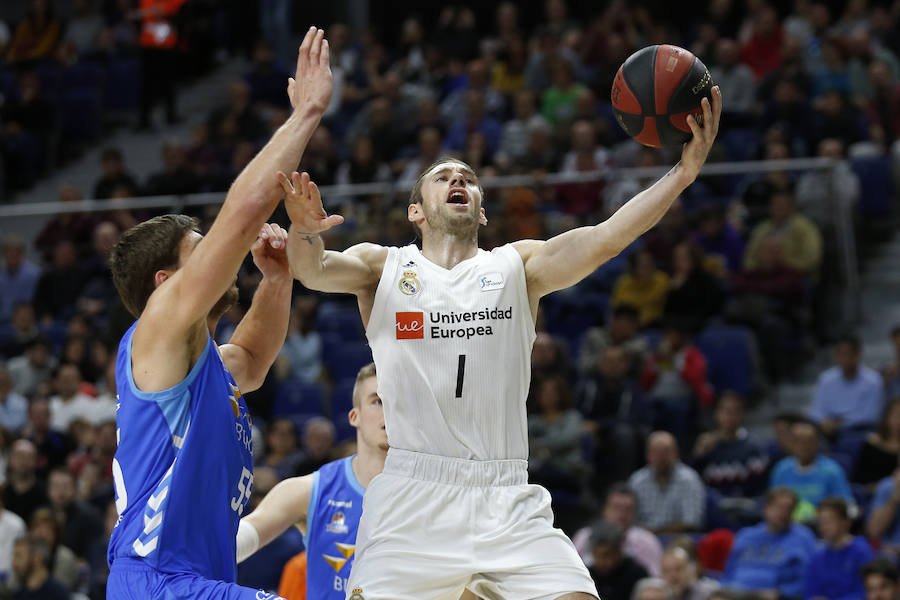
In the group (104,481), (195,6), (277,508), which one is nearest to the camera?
(277,508)

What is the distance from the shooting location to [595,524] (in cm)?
954

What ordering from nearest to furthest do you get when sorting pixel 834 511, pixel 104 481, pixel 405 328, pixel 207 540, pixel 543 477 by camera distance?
pixel 207 540 < pixel 405 328 < pixel 834 511 < pixel 543 477 < pixel 104 481

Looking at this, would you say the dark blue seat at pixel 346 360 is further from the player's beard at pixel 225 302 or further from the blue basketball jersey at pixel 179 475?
the blue basketball jersey at pixel 179 475

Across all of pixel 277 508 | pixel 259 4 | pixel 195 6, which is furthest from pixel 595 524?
pixel 259 4

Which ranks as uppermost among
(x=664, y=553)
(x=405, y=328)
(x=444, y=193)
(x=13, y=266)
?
(x=13, y=266)

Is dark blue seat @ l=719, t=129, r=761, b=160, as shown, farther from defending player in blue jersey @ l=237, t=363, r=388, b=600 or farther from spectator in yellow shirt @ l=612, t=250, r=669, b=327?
defending player in blue jersey @ l=237, t=363, r=388, b=600

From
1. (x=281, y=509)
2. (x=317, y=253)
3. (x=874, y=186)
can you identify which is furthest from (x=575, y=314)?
(x=317, y=253)

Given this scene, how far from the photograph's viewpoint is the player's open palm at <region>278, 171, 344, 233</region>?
450 centimetres

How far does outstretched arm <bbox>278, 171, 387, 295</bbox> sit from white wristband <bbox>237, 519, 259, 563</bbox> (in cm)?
135

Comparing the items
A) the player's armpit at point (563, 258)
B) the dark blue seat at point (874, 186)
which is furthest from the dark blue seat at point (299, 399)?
the player's armpit at point (563, 258)

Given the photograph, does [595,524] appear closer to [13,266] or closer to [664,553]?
[664,553]

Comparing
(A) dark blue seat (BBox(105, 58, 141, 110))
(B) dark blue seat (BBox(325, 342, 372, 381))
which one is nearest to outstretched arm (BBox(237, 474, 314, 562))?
(B) dark blue seat (BBox(325, 342, 372, 381))

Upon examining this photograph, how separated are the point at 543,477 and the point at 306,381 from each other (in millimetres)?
2998

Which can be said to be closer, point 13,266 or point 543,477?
point 543,477
